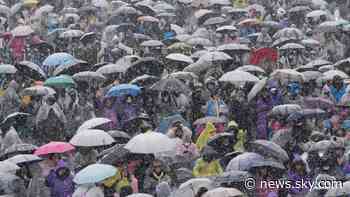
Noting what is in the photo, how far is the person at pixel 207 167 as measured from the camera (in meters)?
11.7

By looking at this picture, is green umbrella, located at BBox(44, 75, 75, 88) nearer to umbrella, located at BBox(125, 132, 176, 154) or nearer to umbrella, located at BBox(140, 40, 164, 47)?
umbrella, located at BBox(140, 40, 164, 47)

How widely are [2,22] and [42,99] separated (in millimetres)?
6827

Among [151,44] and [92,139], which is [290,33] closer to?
[151,44]

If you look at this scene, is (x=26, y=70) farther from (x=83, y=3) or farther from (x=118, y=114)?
(x=83, y=3)

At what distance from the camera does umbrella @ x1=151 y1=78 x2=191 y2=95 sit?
48.2 ft

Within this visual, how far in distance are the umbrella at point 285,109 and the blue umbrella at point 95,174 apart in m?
3.52

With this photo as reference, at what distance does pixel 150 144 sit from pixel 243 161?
1.48m

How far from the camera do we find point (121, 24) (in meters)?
20.1

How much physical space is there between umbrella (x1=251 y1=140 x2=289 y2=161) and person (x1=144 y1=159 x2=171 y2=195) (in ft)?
4.25

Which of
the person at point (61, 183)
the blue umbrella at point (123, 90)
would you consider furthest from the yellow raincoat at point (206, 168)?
the blue umbrella at point (123, 90)

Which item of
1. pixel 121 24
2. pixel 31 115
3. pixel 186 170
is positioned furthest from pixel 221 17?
pixel 186 170

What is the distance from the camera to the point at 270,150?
37.5 feet

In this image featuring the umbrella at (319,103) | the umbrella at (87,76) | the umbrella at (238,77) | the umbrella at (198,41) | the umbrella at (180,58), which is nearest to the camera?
the umbrella at (319,103)

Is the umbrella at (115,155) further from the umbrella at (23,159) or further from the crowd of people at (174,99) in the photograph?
the umbrella at (23,159)
